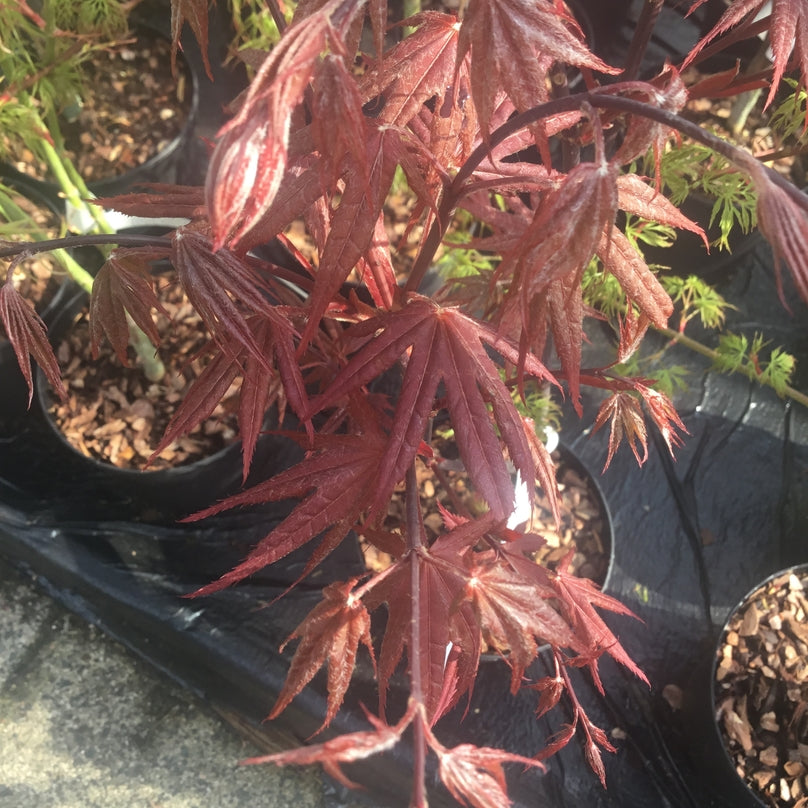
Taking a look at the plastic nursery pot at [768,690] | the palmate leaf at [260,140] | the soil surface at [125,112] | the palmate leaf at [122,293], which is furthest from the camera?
the soil surface at [125,112]

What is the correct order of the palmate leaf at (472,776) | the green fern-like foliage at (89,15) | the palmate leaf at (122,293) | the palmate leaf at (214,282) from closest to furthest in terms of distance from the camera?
1. the palmate leaf at (472,776)
2. the palmate leaf at (214,282)
3. the palmate leaf at (122,293)
4. the green fern-like foliage at (89,15)

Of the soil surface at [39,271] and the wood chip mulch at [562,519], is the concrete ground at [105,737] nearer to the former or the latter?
the wood chip mulch at [562,519]

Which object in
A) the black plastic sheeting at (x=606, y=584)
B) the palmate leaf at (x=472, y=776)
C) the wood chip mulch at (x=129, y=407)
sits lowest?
the black plastic sheeting at (x=606, y=584)

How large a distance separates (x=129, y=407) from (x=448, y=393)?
35.3 inches

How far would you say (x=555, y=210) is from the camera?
1.34ft

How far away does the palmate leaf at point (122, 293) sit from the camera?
68 centimetres

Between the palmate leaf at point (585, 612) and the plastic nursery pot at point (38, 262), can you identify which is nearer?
the palmate leaf at point (585, 612)

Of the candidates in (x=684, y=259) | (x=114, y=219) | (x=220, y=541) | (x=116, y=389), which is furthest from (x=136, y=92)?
(x=684, y=259)

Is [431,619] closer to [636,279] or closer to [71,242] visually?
[636,279]

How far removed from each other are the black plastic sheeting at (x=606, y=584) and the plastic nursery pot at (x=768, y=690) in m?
0.04

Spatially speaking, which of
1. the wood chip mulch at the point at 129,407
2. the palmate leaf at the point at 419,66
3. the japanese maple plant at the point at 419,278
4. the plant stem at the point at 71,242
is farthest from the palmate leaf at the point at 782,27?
the wood chip mulch at the point at 129,407

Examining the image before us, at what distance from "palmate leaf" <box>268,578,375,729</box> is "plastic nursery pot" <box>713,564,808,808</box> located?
724 mm

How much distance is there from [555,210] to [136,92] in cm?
151

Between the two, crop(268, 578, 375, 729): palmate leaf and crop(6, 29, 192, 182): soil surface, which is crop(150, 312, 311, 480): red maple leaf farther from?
crop(6, 29, 192, 182): soil surface
